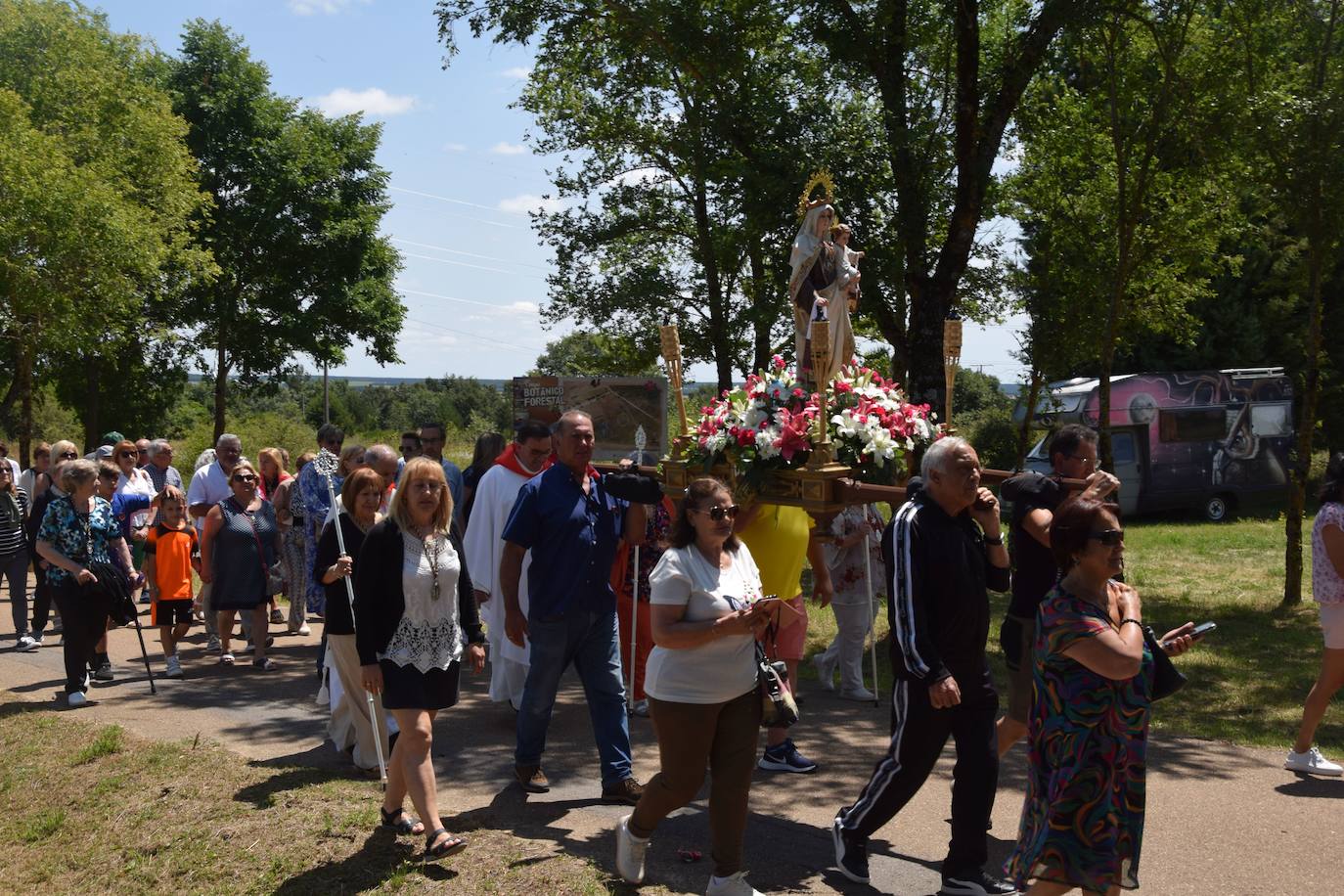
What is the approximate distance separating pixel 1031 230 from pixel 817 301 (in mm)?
20389

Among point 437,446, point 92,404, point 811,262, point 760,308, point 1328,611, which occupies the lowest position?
point 1328,611

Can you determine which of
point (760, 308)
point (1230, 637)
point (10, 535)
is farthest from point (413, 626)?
point (760, 308)

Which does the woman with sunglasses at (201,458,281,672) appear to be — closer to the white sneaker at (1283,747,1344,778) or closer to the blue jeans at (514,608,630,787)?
the blue jeans at (514,608,630,787)

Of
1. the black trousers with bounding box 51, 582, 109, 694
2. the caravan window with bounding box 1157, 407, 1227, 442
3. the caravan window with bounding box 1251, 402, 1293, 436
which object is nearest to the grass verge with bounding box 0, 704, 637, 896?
the black trousers with bounding box 51, 582, 109, 694

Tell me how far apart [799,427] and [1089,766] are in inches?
103

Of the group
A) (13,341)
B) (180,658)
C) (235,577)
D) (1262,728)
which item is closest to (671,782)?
(1262,728)

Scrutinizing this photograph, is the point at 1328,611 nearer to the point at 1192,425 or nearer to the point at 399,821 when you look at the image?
the point at 399,821

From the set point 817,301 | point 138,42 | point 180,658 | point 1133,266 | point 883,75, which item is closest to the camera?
point 817,301

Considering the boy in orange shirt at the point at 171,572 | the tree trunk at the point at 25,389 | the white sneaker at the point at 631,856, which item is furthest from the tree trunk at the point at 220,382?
the white sneaker at the point at 631,856

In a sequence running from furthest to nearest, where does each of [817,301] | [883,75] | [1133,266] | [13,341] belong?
1. [13,341]
2. [1133,266]
3. [883,75]
4. [817,301]

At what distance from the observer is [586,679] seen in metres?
6.50

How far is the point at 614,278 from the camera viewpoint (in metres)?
23.5

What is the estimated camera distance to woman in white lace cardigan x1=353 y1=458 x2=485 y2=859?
550 centimetres

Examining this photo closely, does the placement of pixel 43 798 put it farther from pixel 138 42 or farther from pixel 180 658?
pixel 138 42
